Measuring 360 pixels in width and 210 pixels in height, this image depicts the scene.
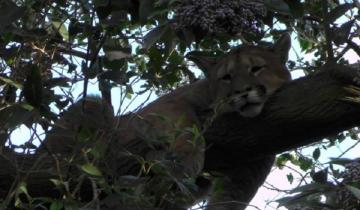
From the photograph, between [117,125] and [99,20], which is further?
[99,20]

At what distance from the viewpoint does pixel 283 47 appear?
5.72 m

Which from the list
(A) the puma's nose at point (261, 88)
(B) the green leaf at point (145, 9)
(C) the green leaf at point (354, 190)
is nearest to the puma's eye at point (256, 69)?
(A) the puma's nose at point (261, 88)

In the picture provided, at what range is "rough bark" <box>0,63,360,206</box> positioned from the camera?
423 cm

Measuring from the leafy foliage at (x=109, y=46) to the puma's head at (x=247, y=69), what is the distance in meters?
0.20

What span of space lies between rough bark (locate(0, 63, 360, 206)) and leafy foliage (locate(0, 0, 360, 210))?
0.13m

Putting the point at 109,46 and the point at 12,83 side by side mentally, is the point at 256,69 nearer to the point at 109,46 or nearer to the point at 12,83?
the point at 109,46

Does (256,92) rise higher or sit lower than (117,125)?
higher

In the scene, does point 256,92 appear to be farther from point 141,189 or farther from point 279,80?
point 141,189

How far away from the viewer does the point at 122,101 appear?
3727 mm

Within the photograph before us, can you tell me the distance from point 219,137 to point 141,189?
1.22m

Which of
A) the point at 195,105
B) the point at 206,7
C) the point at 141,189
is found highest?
the point at 195,105

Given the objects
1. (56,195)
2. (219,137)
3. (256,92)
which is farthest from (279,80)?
(56,195)

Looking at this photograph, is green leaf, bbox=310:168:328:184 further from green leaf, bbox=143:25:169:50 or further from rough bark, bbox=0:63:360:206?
green leaf, bbox=143:25:169:50

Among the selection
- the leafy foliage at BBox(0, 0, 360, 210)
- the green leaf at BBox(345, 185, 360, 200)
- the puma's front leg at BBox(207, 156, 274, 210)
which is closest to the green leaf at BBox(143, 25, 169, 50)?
the leafy foliage at BBox(0, 0, 360, 210)
